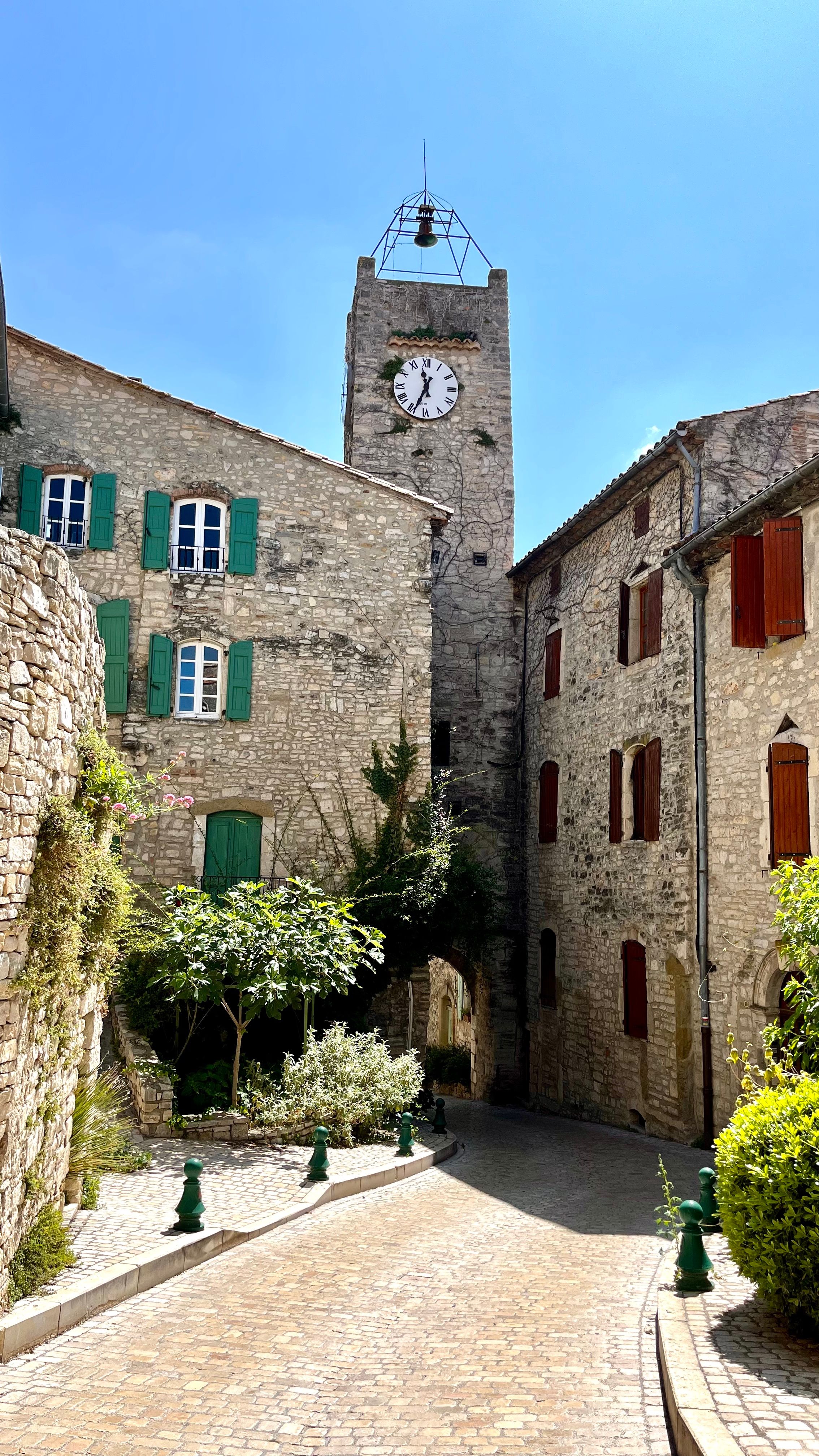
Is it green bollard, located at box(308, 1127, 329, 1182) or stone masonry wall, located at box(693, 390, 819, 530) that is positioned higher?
stone masonry wall, located at box(693, 390, 819, 530)

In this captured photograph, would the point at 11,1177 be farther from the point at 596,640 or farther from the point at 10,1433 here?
the point at 596,640

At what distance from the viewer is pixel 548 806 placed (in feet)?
60.4

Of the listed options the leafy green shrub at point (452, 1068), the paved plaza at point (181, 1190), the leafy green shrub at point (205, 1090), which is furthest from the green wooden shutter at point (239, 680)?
the leafy green shrub at point (452, 1068)

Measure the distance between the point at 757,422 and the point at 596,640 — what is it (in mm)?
4104

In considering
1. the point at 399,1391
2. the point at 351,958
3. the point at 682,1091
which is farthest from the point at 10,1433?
the point at 682,1091

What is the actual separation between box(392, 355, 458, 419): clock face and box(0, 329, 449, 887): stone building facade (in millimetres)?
6119

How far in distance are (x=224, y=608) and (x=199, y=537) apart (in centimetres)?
115

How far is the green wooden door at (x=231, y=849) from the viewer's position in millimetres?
14656

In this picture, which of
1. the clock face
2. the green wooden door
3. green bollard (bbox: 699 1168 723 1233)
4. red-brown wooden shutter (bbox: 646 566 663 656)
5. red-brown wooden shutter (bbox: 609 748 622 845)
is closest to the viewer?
green bollard (bbox: 699 1168 723 1233)

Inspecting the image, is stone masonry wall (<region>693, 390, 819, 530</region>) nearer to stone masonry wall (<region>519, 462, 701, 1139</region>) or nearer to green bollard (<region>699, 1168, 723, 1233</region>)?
stone masonry wall (<region>519, 462, 701, 1139</region>)

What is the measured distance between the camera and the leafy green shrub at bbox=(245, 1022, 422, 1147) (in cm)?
1067

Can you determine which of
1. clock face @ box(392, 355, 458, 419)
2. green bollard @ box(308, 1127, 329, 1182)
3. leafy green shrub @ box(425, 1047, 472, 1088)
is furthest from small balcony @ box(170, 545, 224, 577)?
leafy green shrub @ box(425, 1047, 472, 1088)

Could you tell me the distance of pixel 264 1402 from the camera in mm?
4785

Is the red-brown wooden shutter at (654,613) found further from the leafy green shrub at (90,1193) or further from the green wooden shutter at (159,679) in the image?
the leafy green shrub at (90,1193)
